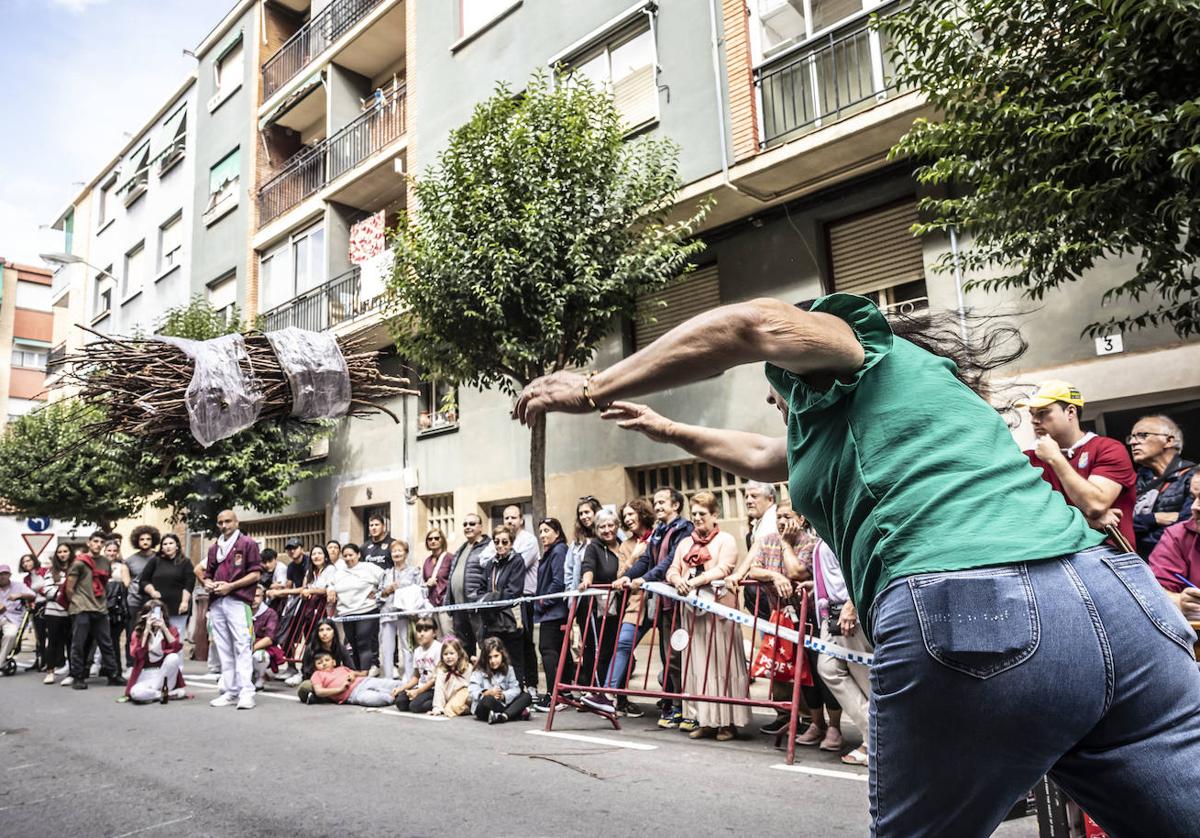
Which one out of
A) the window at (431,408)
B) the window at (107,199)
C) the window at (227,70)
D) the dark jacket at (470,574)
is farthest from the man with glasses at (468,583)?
the window at (107,199)

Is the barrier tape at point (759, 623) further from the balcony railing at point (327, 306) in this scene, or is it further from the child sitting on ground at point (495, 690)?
the balcony railing at point (327, 306)

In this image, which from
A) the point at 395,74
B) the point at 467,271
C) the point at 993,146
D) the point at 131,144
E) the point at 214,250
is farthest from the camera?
the point at 131,144

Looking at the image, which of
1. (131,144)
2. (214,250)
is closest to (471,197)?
(214,250)

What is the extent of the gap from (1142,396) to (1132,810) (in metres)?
8.77

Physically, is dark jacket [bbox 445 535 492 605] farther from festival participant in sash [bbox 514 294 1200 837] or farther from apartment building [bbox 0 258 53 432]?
apartment building [bbox 0 258 53 432]

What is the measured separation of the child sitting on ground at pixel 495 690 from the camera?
26.2 feet

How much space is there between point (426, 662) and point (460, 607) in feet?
2.25

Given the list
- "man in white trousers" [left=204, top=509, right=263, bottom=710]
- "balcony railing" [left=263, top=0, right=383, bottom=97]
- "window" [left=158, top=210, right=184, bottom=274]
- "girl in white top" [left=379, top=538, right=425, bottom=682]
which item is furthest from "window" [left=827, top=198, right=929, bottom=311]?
"window" [left=158, top=210, right=184, bottom=274]

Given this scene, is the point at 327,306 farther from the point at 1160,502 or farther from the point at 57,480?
the point at 1160,502

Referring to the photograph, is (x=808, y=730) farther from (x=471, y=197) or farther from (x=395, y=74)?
(x=395, y=74)

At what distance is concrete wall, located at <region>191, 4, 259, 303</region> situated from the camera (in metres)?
23.5

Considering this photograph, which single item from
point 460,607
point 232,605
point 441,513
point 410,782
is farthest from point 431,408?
point 410,782

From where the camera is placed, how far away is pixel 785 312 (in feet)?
5.76

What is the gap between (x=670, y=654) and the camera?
25.2ft
